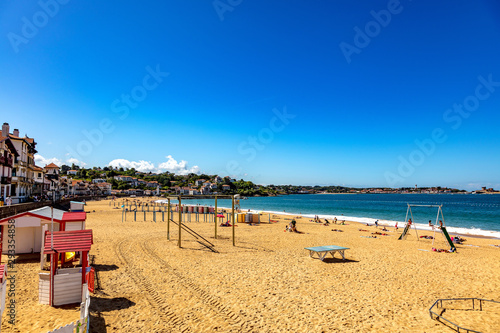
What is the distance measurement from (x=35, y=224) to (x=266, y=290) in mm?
10987

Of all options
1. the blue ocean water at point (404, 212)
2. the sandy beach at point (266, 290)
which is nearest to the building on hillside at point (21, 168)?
the sandy beach at point (266, 290)

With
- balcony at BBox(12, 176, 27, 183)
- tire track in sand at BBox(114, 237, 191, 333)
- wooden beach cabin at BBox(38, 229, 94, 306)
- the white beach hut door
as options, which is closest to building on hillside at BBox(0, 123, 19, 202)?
balcony at BBox(12, 176, 27, 183)

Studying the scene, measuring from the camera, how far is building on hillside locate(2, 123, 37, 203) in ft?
106

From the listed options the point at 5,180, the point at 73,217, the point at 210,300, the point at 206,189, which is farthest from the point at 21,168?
the point at 206,189

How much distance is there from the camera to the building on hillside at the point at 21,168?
32344mm

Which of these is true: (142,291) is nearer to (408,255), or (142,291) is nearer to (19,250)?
(19,250)

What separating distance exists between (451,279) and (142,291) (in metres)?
12.7

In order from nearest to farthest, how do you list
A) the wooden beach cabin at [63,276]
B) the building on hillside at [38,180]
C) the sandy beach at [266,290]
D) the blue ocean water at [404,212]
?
the sandy beach at [266,290] → the wooden beach cabin at [63,276] → the blue ocean water at [404,212] → the building on hillside at [38,180]

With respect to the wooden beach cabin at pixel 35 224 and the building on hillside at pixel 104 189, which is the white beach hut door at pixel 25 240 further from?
the building on hillside at pixel 104 189

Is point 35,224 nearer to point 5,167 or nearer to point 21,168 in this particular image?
point 5,167

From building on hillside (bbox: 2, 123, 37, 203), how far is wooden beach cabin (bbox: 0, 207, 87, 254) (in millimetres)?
21028

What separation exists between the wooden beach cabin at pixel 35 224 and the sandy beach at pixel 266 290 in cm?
73

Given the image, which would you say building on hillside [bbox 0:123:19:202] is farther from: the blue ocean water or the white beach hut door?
the blue ocean water

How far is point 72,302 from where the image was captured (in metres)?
8.02
